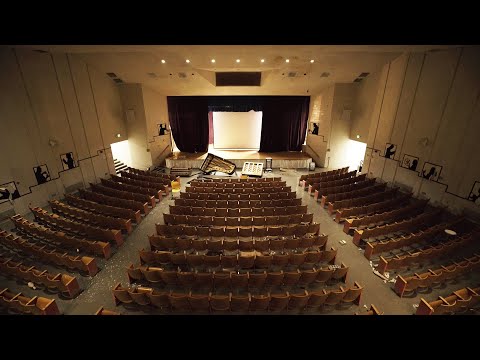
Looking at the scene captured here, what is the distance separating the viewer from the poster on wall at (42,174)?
8933 millimetres

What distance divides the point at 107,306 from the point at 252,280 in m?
3.08

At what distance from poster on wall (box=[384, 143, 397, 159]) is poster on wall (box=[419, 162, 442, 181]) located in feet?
5.12

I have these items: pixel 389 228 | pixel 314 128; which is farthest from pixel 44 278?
pixel 314 128

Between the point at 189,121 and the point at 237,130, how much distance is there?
332 cm

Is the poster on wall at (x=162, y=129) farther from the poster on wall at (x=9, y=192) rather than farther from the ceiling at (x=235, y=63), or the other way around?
the poster on wall at (x=9, y=192)

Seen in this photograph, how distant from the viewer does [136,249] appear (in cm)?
668

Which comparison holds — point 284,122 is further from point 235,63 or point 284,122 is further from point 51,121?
point 51,121

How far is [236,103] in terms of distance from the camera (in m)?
15.6

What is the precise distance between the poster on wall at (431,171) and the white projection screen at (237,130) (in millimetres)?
9795

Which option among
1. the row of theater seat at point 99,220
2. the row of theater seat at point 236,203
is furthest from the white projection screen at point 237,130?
the row of theater seat at point 99,220

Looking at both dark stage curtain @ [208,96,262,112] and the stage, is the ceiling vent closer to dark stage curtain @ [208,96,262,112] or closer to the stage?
dark stage curtain @ [208,96,262,112]

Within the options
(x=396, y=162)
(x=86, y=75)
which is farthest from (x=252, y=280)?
(x=86, y=75)
